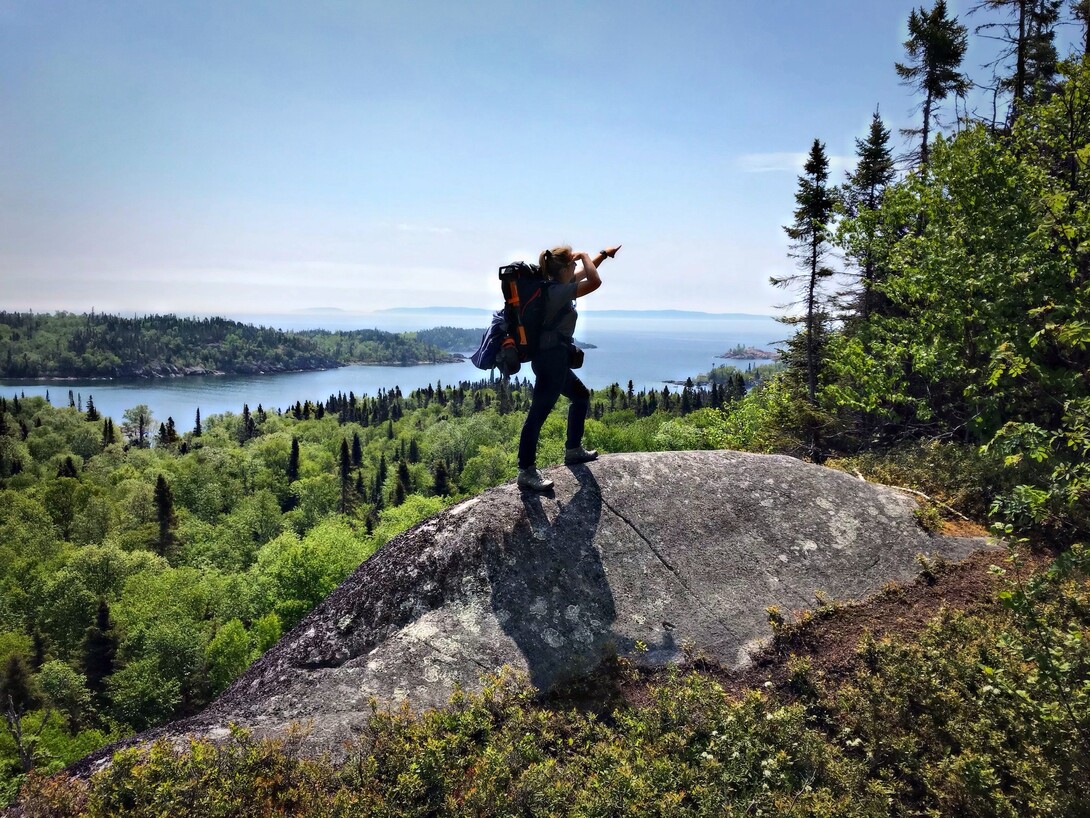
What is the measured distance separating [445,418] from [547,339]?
14781 cm

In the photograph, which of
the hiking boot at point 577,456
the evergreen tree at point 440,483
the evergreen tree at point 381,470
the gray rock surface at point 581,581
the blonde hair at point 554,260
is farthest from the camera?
the evergreen tree at point 381,470

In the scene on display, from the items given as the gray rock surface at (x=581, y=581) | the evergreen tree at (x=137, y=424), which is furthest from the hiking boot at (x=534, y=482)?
the evergreen tree at (x=137, y=424)

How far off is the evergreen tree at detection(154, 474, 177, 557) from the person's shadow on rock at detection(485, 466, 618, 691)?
77412mm

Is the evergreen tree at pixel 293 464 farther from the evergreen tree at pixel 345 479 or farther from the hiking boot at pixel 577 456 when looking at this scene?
the hiking boot at pixel 577 456

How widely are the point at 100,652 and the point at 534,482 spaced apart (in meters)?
54.5

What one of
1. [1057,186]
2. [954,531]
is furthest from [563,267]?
[1057,186]

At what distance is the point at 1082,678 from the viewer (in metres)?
4.62

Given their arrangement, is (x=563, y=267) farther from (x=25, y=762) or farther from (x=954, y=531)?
(x=25, y=762)

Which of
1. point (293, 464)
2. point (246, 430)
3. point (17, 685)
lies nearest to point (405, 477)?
point (293, 464)

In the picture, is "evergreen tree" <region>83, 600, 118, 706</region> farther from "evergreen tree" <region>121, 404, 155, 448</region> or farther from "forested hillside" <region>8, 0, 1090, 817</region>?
"evergreen tree" <region>121, 404, 155, 448</region>

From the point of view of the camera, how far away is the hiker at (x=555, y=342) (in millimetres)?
7344

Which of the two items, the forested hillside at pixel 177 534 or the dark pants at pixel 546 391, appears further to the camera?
the forested hillside at pixel 177 534

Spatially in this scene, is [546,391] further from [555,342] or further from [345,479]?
[345,479]

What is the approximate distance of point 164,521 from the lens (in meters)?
70.0
